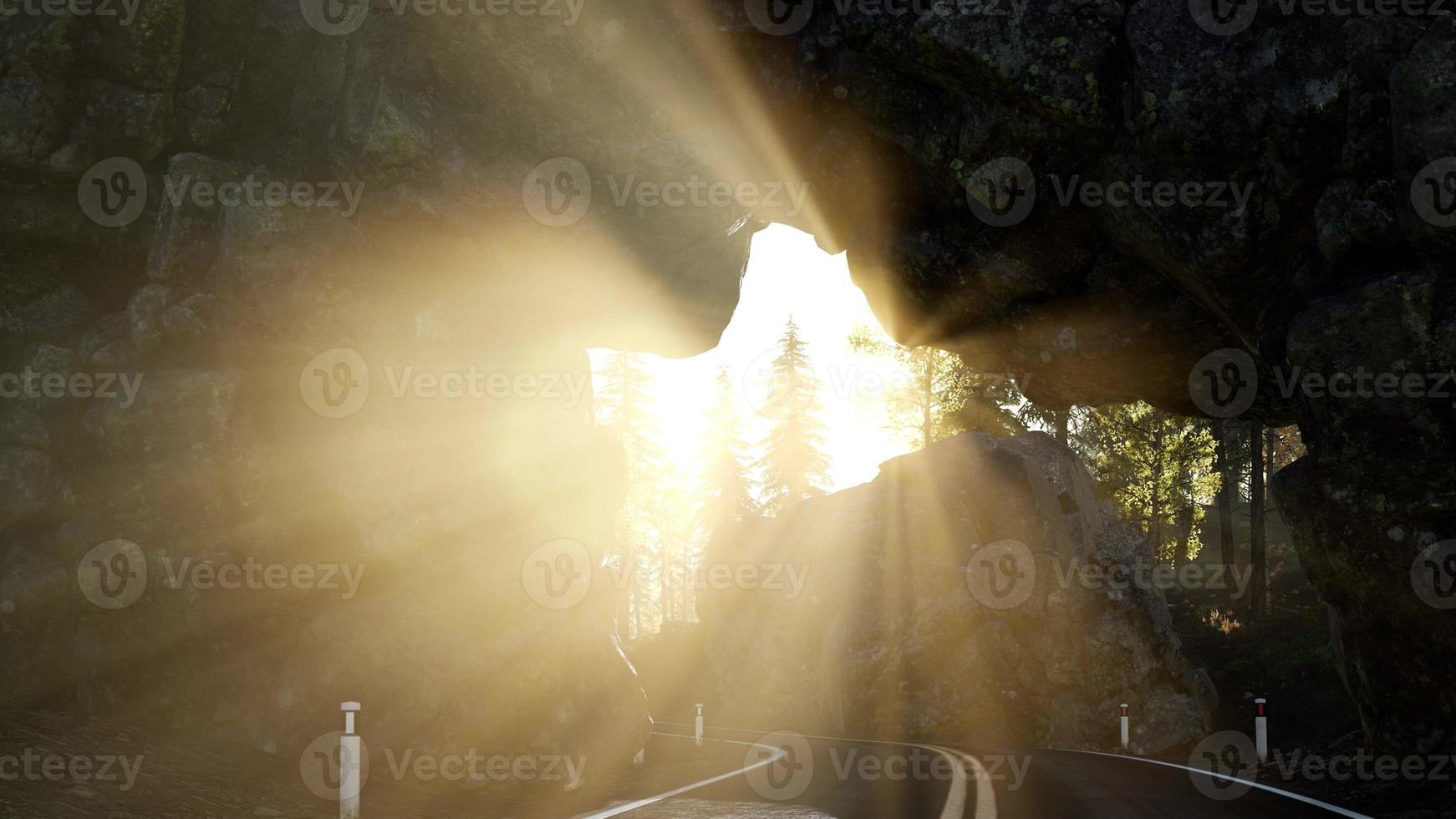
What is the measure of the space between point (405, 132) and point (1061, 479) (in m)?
20.2

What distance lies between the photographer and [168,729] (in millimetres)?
12891

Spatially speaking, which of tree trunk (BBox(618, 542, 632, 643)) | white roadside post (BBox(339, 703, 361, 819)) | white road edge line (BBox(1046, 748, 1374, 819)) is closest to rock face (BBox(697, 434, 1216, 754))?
white road edge line (BBox(1046, 748, 1374, 819))

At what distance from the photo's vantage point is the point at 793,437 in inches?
2367

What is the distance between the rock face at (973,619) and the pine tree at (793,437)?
28.0 metres

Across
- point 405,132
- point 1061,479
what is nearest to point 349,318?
point 405,132

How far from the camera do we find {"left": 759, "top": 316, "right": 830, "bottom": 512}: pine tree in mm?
59219

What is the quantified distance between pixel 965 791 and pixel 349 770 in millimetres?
6545

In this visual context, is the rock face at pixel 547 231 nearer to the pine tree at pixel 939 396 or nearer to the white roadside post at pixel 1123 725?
the white roadside post at pixel 1123 725

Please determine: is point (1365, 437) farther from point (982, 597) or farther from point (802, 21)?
point (982, 597)

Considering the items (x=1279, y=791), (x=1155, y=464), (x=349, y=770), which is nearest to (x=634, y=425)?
(x=1155, y=464)

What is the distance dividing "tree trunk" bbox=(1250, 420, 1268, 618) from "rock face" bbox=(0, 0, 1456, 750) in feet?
60.7

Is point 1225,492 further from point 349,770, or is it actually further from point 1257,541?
point 349,770

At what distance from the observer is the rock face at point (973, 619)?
22.9 m

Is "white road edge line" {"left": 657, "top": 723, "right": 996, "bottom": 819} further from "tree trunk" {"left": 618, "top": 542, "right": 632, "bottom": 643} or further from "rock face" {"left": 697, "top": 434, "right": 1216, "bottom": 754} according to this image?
"tree trunk" {"left": 618, "top": 542, "right": 632, "bottom": 643}
